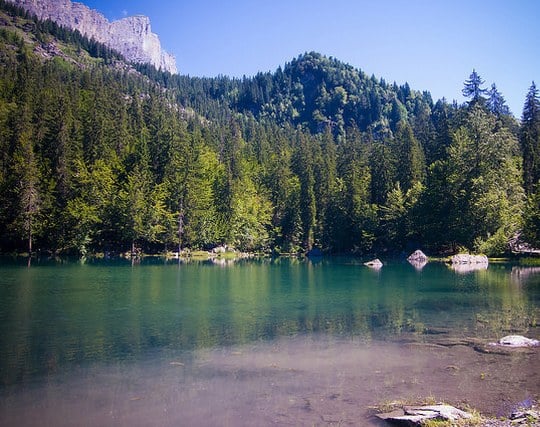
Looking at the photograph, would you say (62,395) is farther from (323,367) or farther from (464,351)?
(464,351)

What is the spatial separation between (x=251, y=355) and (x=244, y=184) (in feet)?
291

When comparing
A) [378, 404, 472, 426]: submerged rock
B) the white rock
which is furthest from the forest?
[378, 404, 472, 426]: submerged rock

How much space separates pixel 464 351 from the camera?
58.9ft

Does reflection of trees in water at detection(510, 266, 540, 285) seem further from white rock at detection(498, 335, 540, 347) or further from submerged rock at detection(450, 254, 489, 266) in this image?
white rock at detection(498, 335, 540, 347)

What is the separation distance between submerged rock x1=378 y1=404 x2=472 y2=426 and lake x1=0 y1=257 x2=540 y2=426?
2.19 feet

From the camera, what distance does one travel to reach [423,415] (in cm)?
1109

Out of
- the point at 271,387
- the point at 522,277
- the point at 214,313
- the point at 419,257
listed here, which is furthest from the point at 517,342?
the point at 419,257

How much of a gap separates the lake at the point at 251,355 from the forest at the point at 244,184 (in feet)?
134

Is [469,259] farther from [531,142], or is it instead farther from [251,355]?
[251,355]

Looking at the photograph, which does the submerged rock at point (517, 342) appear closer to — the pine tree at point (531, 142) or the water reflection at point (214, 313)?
the water reflection at point (214, 313)

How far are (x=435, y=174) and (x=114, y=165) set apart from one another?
196 ft

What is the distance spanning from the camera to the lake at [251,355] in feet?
40.7

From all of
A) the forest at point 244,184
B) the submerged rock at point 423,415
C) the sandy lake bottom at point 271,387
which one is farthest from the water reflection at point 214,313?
the forest at point 244,184

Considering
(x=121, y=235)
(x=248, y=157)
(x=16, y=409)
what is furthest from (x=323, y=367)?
(x=248, y=157)
